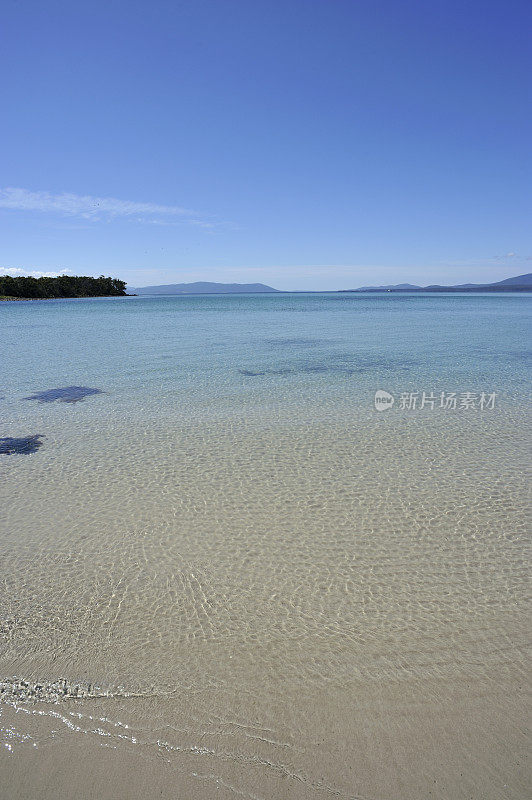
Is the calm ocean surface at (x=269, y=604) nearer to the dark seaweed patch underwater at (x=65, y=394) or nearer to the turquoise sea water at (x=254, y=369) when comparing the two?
the turquoise sea water at (x=254, y=369)

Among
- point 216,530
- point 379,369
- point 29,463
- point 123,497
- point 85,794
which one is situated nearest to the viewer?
point 85,794

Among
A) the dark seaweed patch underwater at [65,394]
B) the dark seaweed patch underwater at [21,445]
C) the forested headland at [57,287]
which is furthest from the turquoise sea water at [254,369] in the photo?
the forested headland at [57,287]

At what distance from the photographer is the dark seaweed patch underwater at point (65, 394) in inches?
486

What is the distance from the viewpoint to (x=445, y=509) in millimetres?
6078

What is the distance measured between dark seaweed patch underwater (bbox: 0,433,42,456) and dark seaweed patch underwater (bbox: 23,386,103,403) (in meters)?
3.06

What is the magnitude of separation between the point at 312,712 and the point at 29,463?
6575 millimetres

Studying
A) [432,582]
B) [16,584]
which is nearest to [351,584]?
[432,582]

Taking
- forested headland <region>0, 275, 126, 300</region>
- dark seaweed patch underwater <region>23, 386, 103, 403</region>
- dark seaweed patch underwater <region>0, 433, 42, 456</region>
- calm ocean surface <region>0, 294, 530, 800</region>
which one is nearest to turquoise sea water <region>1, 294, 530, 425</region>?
dark seaweed patch underwater <region>23, 386, 103, 403</region>

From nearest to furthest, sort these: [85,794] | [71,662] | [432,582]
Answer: [85,794] < [71,662] < [432,582]

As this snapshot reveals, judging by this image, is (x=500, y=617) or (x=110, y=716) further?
(x=500, y=617)

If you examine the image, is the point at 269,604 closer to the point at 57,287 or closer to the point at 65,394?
the point at 65,394

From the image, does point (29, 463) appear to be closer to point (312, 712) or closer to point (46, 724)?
point (46, 724)

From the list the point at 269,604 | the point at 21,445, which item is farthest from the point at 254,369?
the point at 269,604

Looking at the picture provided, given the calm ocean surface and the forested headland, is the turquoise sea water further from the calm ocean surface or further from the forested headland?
the forested headland
